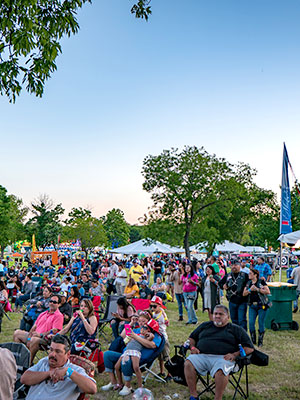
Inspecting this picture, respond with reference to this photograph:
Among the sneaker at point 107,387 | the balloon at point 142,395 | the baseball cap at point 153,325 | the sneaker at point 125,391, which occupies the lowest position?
the sneaker at point 107,387

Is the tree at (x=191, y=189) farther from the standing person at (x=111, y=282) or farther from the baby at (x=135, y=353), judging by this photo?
the baby at (x=135, y=353)

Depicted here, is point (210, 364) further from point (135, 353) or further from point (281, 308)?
point (281, 308)

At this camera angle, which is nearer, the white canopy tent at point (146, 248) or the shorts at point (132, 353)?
the shorts at point (132, 353)

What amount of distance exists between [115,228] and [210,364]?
8626 cm

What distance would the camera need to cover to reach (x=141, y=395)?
454 cm

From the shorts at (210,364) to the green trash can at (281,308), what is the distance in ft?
14.1

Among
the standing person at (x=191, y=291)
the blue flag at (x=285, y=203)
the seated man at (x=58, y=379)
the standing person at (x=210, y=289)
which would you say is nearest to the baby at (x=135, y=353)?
the seated man at (x=58, y=379)

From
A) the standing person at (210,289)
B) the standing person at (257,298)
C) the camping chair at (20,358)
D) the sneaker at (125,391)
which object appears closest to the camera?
the camping chair at (20,358)

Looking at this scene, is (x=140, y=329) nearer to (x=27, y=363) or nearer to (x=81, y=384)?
(x=27, y=363)

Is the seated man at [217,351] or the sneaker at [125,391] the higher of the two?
the seated man at [217,351]

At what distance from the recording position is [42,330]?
20.1ft

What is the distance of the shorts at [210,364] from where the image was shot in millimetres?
4395

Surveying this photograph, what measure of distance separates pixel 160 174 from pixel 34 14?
22.3 m

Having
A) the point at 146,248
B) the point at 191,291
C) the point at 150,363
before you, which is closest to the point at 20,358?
the point at 150,363
